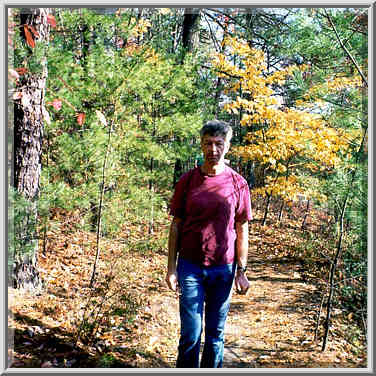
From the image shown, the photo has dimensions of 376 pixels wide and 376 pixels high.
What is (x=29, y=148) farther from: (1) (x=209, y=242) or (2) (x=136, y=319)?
(1) (x=209, y=242)

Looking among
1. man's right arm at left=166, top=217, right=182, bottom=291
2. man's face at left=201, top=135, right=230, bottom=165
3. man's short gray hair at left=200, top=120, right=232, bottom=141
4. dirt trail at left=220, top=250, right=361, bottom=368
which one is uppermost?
man's short gray hair at left=200, top=120, right=232, bottom=141

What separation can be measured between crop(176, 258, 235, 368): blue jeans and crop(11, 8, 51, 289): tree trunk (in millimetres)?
1299

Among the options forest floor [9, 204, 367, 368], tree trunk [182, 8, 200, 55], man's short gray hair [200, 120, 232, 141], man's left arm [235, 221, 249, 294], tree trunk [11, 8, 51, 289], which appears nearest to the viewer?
man's short gray hair [200, 120, 232, 141]

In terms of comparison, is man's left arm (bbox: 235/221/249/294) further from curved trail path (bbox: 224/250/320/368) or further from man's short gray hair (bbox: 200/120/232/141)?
curved trail path (bbox: 224/250/320/368)

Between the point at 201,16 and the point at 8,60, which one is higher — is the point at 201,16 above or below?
above

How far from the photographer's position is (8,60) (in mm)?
2098

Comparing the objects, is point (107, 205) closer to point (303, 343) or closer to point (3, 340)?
point (3, 340)

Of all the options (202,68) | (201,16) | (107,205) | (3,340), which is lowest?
(3,340)

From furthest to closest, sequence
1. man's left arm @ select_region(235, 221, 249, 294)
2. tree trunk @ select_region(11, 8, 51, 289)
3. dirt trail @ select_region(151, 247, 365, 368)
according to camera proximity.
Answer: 1. dirt trail @ select_region(151, 247, 365, 368)
2. tree trunk @ select_region(11, 8, 51, 289)
3. man's left arm @ select_region(235, 221, 249, 294)

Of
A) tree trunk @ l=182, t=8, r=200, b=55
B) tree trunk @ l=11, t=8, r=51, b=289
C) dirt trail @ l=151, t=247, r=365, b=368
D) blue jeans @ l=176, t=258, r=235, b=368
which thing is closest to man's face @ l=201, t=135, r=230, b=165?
blue jeans @ l=176, t=258, r=235, b=368

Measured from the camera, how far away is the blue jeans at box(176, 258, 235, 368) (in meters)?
1.82

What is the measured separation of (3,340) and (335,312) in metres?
3.09

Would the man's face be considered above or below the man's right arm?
above

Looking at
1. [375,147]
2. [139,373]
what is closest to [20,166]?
[139,373]
